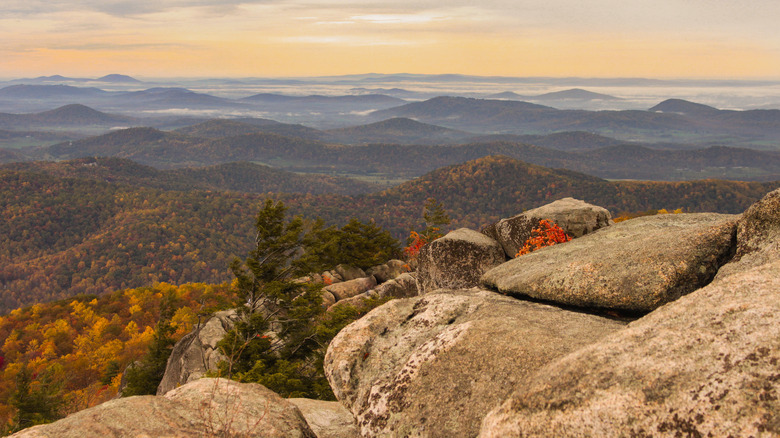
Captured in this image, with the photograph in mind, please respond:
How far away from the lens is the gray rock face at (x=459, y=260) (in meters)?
18.2

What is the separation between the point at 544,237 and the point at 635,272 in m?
8.79

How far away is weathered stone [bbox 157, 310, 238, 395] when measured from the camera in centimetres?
2398

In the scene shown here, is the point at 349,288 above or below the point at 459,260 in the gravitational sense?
below

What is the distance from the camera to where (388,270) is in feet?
145

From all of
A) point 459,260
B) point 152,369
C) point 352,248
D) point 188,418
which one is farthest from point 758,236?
point 352,248

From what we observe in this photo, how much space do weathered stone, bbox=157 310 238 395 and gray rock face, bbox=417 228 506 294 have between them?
13.1 meters

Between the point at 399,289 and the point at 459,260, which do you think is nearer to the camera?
the point at 459,260

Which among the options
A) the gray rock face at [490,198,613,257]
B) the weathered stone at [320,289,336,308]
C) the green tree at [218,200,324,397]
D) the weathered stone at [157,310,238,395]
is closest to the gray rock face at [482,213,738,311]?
the gray rock face at [490,198,613,257]

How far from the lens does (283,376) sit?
17141 millimetres

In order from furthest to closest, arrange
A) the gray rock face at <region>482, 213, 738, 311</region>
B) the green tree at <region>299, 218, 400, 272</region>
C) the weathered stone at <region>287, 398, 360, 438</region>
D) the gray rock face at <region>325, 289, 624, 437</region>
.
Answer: the green tree at <region>299, 218, 400, 272</region>
the weathered stone at <region>287, 398, 360, 438</region>
the gray rock face at <region>482, 213, 738, 311</region>
the gray rock face at <region>325, 289, 624, 437</region>

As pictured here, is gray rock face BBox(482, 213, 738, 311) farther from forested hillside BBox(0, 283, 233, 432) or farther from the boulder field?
forested hillside BBox(0, 283, 233, 432)

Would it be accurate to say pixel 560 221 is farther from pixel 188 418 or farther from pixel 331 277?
pixel 331 277

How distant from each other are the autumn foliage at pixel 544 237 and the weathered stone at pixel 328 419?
9.51m

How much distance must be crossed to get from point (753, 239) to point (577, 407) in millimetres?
5350
